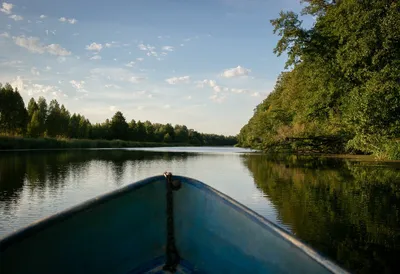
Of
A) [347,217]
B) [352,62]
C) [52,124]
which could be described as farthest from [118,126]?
[347,217]

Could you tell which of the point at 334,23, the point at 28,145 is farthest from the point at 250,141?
the point at 334,23

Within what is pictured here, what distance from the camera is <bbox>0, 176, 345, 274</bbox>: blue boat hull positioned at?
2.92m

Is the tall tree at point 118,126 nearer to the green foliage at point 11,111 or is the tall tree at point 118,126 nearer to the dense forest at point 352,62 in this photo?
the green foliage at point 11,111

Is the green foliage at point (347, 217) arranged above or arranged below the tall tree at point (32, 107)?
below

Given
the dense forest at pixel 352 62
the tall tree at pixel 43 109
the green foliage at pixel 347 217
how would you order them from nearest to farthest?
the green foliage at pixel 347 217
the dense forest at pixel 352 62
the tall tree at pixel 43 109

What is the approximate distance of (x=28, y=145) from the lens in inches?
2078

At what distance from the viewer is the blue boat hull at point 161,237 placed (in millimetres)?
2924

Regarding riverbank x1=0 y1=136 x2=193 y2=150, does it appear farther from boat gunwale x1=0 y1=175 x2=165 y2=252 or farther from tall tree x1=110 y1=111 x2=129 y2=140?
boat gunwale x1=0 y1=175 x2=165 y2=252

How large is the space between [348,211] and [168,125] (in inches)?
5699

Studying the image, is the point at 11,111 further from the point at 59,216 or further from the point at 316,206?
the point at 59,216

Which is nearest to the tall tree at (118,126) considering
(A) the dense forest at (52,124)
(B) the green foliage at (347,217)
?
(A) the dense forest at (52,124)

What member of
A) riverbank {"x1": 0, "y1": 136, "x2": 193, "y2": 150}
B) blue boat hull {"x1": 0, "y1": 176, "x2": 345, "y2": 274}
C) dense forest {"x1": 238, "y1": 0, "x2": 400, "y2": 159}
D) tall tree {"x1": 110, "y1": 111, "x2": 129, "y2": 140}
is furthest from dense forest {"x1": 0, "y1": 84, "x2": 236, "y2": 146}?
blue boat hull {"x1": 0, "y1": 176, "x2": 345, "y2": 274}

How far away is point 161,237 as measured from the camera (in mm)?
3625

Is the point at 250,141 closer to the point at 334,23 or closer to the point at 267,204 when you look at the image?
the point at 334,23
